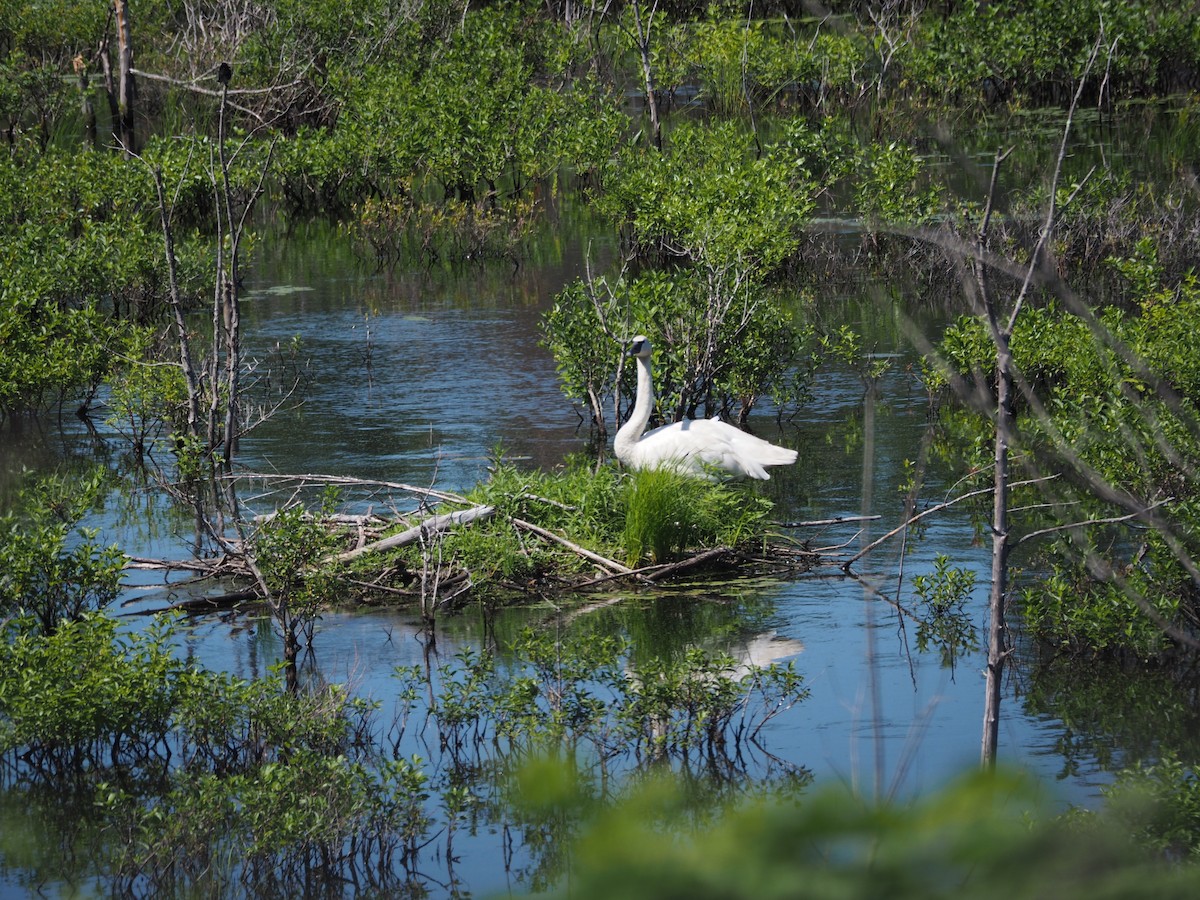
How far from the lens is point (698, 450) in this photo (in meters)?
10.0

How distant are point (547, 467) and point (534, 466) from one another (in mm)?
111

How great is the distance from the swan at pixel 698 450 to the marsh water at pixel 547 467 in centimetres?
49

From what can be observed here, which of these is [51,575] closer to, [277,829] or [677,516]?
[277,829]

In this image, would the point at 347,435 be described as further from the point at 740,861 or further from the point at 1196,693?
the point at 740,861

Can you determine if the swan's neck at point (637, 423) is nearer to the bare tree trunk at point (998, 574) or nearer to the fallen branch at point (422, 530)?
the fallen branch at point (422, 530)

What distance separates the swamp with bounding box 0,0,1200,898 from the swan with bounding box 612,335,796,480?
0.58 feet

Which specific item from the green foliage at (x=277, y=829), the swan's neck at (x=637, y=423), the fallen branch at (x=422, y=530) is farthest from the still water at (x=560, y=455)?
the green foliage at (x=277, y=829)

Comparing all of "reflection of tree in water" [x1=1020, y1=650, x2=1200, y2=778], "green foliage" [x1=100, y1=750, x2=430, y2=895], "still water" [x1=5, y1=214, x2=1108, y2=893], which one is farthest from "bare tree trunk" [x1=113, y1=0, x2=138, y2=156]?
"green foliage" [x1=100, y1=750, x2=430, y2=895]

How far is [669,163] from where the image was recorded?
1756cm

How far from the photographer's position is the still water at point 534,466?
6703mm

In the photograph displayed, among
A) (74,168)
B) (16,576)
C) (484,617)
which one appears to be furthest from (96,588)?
(74,168)

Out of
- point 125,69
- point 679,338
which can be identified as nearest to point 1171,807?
point 679,338

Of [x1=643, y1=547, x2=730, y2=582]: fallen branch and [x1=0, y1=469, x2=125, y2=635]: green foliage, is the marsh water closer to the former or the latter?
[x1=643, y1=547, x2=730, y2=582]: fallen branch

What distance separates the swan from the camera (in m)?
9.89
